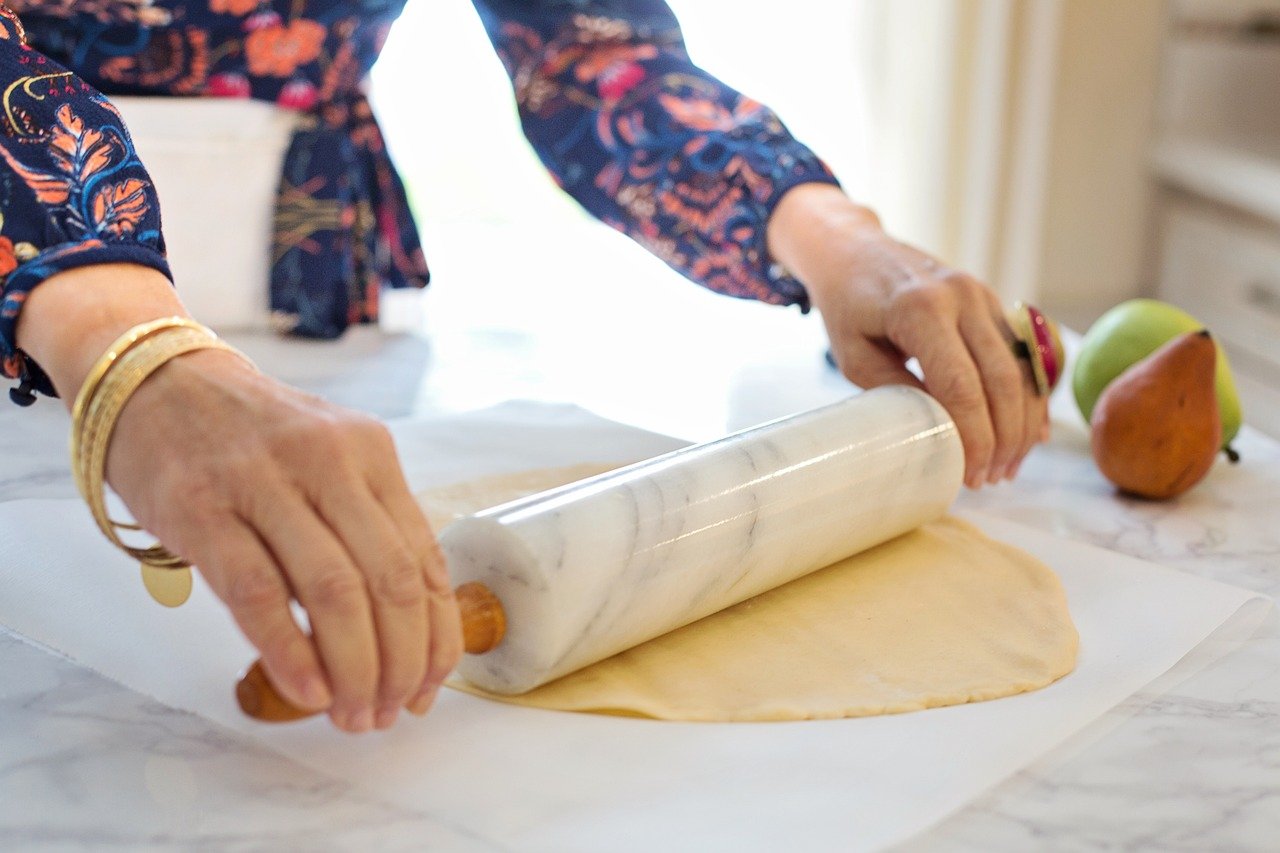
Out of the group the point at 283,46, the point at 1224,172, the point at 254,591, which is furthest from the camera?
the point at 1224,172

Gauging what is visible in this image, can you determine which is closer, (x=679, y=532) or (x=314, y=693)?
(x=314, y=693)

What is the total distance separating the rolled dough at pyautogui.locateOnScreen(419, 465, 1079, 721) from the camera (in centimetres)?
61

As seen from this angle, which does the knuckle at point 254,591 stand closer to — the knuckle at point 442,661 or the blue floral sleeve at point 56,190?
the knuckle at point 442,661

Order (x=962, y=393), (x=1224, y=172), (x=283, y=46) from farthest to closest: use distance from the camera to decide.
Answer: (x=1224, y=172)
(x=283, y=46)
(x=962, y=393)

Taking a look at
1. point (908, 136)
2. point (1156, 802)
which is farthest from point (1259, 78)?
point (1156, 802)

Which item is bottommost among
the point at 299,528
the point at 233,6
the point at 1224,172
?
the point at 1224,172

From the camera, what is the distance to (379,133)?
1.14m

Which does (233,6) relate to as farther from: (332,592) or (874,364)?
(332,592)

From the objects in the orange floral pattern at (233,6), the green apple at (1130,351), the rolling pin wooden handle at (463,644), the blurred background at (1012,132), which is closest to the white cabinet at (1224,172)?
the blurred background at (1012,132)

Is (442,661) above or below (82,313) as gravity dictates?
below

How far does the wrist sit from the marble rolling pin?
6.4 inches

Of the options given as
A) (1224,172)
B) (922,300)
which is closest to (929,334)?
(922,300)

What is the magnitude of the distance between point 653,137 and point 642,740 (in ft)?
2.11

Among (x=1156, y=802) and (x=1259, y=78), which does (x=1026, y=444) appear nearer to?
(x=1156, y=802)
